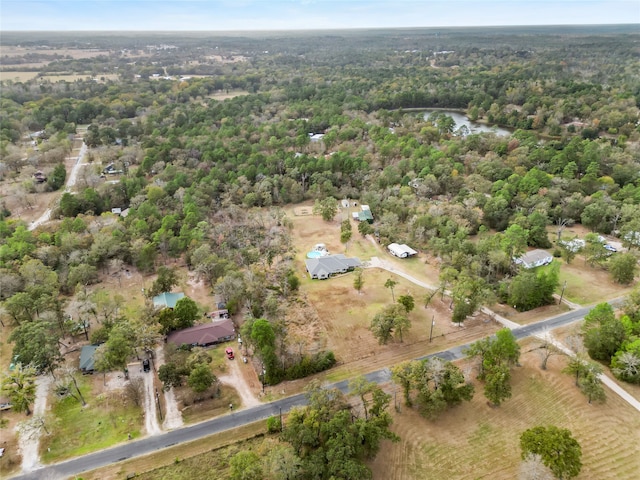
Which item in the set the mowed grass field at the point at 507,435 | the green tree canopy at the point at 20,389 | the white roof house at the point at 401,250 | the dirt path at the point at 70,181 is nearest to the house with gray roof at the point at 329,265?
the white roof house at the point at 401,250

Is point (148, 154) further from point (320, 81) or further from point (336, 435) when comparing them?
point (320, 81)

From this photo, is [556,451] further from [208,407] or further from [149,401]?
[149,401]

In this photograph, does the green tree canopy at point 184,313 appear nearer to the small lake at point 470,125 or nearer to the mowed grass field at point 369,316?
the mowed grass field at point 369,316

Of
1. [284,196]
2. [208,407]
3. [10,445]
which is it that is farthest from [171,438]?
[284,196]

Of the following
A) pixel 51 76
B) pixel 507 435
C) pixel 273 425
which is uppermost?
pixel 51 76

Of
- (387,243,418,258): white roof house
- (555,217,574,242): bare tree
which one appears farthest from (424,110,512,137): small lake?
Answer: (387,243,418,258): white roof house

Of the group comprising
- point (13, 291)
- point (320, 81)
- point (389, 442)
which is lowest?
point (389, 442)

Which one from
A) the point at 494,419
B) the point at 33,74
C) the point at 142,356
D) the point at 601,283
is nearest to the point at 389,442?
the point at 494,419
